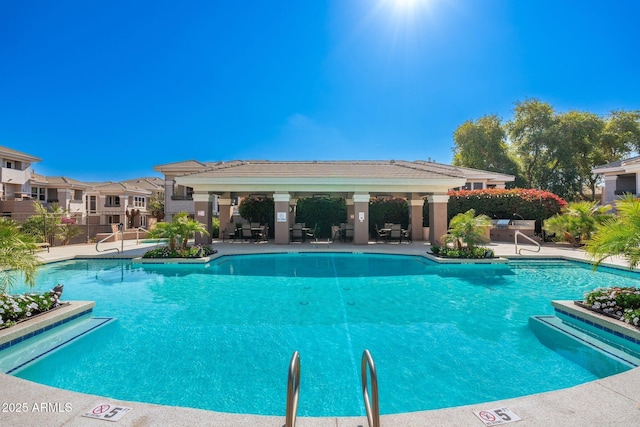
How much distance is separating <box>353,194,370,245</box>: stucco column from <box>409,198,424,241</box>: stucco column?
4.34 meters

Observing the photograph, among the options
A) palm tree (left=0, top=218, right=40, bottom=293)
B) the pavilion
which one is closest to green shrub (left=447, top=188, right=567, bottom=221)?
the pavilion

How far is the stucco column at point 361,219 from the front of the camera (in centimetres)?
1775

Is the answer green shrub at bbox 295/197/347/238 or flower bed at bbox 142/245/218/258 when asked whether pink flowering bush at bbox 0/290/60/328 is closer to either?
flower bed at bbox 142/245/218/258

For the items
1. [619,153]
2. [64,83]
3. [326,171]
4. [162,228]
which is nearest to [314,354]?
[162,228]

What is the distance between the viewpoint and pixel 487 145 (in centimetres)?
3703

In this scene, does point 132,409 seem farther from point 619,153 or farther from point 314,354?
point 619,153

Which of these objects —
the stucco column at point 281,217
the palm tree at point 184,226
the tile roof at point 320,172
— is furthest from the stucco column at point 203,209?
the palm tree at point 184,226

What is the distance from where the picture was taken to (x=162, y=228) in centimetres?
1316

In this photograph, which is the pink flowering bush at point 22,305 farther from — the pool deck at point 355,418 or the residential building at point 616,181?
the residential building at point 616,181

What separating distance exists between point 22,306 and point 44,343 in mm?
776

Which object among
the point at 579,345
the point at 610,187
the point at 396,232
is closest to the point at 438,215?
the point at 396,232

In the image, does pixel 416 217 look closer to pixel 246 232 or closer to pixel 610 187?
pixel 246 232

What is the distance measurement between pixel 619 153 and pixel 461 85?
2838 cm

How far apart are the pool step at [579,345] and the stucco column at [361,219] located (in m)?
11.9
